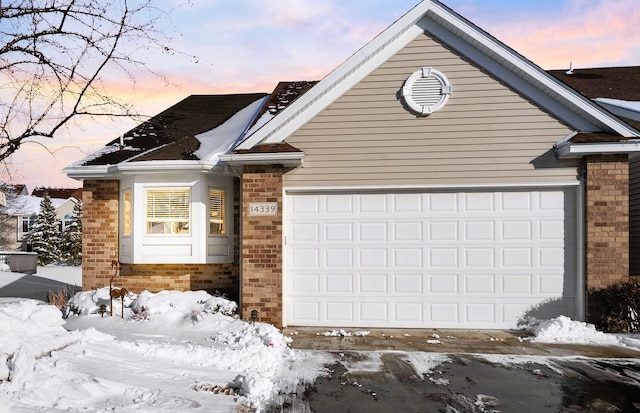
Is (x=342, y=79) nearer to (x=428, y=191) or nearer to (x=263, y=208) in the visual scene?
(x=428, y=191)

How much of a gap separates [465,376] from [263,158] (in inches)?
204

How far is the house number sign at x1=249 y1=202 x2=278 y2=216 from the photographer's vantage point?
8680 millimetres

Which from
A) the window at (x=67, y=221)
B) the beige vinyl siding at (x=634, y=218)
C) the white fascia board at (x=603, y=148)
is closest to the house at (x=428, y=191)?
the white fascia board at (x=603, y=148)

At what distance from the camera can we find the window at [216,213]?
995cm

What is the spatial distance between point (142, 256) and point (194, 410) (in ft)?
19.5

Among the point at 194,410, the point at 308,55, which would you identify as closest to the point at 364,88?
the point at 308,55

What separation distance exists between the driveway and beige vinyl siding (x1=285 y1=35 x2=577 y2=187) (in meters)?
3.13

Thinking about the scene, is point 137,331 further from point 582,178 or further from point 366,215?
point 582,178

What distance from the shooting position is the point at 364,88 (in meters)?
8.90

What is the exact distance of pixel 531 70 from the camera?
8422 millimetres

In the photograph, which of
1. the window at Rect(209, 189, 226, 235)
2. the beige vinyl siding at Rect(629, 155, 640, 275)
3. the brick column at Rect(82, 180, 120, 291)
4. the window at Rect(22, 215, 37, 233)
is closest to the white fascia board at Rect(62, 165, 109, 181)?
the brick column at Rect(82, 180, 120, 291)

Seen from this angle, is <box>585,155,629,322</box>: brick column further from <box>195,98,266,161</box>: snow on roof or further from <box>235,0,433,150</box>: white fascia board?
<box>195,98,266,161</box>: snow on roof

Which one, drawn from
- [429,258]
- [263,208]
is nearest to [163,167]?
[263,208]

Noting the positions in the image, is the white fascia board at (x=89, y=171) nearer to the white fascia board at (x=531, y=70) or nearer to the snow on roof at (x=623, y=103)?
the white fascia board at (x=531, y=70)
